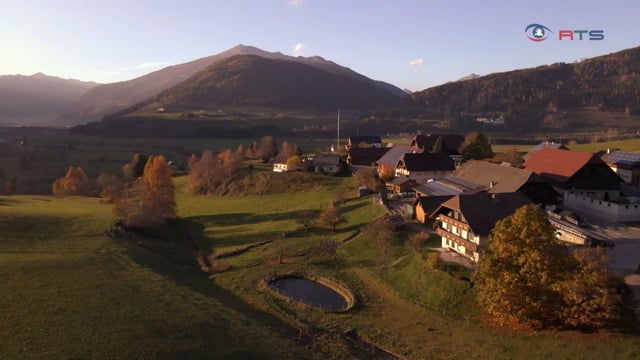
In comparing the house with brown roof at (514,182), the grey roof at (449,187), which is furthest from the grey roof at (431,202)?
the house with brown roof at (514,182)

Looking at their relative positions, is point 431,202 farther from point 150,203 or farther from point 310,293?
point 150,203

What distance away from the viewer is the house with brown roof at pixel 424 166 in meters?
67.6

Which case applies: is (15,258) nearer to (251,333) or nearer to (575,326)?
(251,333)

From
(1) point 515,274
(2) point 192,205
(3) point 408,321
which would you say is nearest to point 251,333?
(3) point 408,321

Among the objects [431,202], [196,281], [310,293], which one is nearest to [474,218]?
[431,202]

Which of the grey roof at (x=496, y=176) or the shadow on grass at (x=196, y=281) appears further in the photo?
the grey roof at (x=496, y=176)

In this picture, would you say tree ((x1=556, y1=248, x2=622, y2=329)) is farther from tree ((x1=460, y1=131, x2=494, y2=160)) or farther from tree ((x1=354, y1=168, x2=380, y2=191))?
tree ((x1=460, y1=131, x2=494, y2=160))

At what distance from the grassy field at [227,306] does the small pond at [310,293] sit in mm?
1394

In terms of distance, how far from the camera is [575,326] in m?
27.2

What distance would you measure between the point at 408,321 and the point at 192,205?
52060 mm

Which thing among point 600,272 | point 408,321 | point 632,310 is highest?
point 600,272

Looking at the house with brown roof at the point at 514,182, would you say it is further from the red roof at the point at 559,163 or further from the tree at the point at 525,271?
the tree at the point at 525,271

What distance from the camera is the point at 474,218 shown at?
3731cm

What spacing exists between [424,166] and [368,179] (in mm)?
9171
